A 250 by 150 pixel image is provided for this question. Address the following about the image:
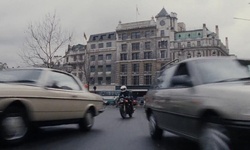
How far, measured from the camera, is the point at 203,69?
4969 mm

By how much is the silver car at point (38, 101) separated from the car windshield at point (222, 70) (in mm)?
3139

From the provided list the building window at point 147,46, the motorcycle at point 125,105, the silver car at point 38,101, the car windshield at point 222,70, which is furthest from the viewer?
the building window at point 147,46

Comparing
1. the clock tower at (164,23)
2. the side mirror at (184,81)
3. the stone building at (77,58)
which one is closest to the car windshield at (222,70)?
the side mirror at (184,81)

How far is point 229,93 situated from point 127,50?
72.4m

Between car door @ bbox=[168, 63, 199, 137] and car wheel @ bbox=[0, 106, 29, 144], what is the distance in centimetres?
269

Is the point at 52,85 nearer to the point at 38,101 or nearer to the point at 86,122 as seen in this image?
the point at 38,101

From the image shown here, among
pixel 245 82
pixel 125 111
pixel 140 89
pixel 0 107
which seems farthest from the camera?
pixel 140 89

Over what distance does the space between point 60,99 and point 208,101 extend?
3.72 m

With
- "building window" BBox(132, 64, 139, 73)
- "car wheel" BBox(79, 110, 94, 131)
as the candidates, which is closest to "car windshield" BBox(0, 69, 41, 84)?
"car wheel" BBox(79, 110, 94, 131)

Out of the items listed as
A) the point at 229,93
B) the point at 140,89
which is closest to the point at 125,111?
the point at 229,93

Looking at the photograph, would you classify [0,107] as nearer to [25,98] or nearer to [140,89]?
[25,98]

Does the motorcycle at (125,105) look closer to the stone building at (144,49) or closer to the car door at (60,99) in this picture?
the car door at (60,99)

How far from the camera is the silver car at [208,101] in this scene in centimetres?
368

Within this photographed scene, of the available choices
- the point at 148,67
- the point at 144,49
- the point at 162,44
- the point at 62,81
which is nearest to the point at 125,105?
the point at 62,81
